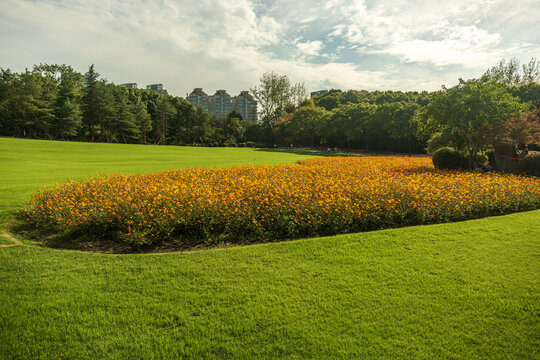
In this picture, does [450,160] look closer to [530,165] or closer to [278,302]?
[530,165]

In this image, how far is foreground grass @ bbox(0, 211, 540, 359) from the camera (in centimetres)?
275

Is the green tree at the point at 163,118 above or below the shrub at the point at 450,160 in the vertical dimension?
above

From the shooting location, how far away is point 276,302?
3352 mm

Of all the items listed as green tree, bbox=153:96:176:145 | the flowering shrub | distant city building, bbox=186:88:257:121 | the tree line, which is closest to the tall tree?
the tree line

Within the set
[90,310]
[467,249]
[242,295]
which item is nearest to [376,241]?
[467,249]

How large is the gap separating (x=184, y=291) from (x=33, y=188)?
7842 millimetres

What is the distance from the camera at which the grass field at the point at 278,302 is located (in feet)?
9.03

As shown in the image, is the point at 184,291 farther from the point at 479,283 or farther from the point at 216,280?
the point at 479,283

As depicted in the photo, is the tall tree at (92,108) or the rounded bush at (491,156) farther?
the tall tree at (92,108)

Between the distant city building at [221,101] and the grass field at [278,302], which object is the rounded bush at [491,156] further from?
the distant city building at [221,101]

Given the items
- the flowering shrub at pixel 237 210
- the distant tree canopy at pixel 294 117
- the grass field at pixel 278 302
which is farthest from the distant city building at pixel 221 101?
the grass field at pixel 278 302

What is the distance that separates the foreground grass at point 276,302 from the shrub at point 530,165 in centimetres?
1056

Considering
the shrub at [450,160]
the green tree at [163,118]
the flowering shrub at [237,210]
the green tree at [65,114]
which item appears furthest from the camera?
the green tree at [163,118]

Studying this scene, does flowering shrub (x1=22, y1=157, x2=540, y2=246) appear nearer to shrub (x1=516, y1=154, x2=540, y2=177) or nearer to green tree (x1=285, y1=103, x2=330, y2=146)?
shrub (x1=516, y1=154, x2=540, y2=177)
